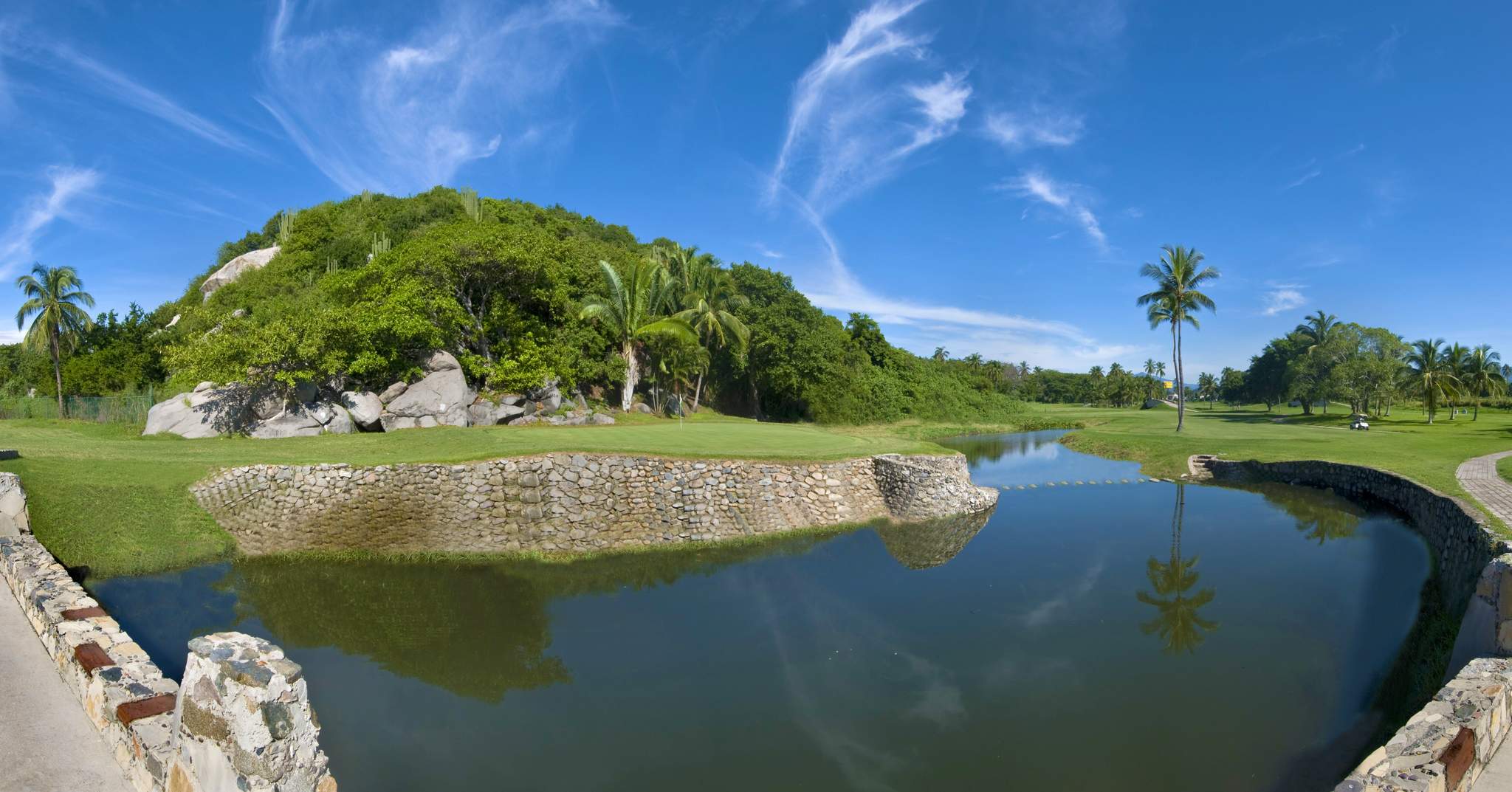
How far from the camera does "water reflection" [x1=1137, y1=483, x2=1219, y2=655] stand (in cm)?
966

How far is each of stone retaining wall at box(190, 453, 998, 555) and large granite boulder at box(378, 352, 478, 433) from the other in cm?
668

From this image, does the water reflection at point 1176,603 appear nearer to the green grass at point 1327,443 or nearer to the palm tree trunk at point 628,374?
the green grass at point 1327,443

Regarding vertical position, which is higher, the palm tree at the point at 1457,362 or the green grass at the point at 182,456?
the palm tree at the point at 1457,362

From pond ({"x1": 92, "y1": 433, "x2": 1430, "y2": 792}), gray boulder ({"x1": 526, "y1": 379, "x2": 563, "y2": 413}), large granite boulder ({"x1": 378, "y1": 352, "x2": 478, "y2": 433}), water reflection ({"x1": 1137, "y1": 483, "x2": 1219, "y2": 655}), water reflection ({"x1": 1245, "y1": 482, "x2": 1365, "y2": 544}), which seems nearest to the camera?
pond ({"x1": 92, "y1": 433, "x2": 1430, "y2": 792})

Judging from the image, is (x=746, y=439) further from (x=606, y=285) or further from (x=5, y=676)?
(x=5, y=676)

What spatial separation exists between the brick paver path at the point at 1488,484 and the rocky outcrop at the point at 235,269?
160ft

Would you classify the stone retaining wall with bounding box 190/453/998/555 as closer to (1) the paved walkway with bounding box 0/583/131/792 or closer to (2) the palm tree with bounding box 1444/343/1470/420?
(1) the paved walkway with bounding box 0/583/131/792

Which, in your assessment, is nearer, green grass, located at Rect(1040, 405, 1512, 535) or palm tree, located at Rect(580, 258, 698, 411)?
green grass, located at Rect(1040, 405, 1512, 535)

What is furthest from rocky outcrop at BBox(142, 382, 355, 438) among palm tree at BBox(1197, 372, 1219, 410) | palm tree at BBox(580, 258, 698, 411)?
palm tree at BBox(1197, 372, 1219, 410)

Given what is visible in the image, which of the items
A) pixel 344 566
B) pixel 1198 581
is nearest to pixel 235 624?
pixel 344 566

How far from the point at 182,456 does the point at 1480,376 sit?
65.0 meters

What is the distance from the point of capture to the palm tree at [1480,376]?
42500 mm

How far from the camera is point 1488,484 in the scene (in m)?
16.2

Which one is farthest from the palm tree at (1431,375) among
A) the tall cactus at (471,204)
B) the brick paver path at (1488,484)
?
the tall cactus at (471,204)
